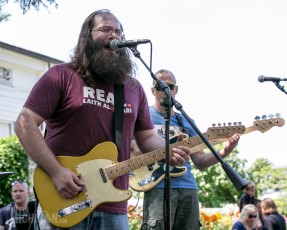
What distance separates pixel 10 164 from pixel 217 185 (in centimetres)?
A: 962

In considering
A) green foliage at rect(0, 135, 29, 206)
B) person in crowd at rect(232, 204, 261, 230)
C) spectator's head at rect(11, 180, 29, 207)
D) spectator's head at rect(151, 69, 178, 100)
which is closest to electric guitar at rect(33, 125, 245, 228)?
spectator's head at rect(151, 69, 178, 100)

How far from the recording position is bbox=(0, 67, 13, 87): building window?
16.5 m

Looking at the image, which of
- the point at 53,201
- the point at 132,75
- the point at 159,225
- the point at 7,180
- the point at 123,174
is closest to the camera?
the point at 53,201

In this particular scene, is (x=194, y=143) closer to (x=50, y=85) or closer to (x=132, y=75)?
(x=132, y=75)

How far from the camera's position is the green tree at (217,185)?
65.6 ft

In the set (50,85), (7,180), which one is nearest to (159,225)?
(50,85)

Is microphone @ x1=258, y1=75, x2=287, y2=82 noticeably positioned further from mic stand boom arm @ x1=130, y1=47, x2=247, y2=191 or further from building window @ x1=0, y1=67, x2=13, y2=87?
building window @ x1=0, y1=67, x2=13, y2=87

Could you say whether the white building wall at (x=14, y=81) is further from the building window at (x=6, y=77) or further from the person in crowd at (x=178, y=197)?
the person in crowd at (x=178, y=197)

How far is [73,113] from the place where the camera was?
139 inches

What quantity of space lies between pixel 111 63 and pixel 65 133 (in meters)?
0.61

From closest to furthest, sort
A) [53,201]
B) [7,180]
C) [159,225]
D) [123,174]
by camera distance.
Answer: [53,201]
[123,174]
[159,225]
[7,180]

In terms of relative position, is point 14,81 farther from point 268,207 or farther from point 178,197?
point 178,197

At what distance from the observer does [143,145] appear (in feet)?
13.4

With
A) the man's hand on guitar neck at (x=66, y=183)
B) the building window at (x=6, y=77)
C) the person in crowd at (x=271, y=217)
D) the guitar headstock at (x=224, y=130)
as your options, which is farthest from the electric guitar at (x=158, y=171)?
the building window at (x=6, y=77)
